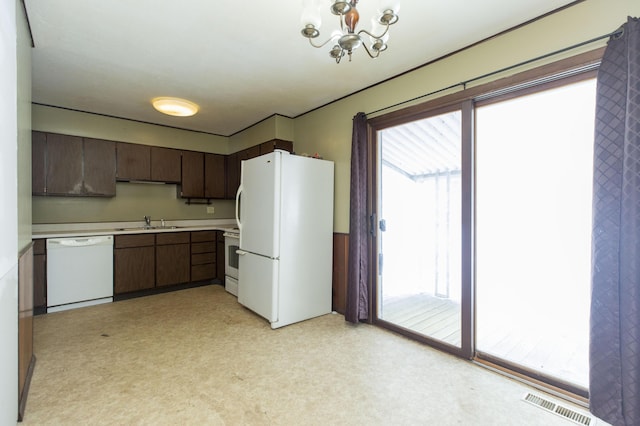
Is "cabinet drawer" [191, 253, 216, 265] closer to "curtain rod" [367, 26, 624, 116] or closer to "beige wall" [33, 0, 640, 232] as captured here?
"beige wall" [33, 0, 640, 232]

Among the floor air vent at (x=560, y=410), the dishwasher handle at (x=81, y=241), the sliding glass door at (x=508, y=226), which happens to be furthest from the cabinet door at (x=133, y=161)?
the floor air vent at (x=560, y=410)

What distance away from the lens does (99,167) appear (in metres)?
3.91

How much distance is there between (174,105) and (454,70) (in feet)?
9.06

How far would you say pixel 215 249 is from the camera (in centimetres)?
451

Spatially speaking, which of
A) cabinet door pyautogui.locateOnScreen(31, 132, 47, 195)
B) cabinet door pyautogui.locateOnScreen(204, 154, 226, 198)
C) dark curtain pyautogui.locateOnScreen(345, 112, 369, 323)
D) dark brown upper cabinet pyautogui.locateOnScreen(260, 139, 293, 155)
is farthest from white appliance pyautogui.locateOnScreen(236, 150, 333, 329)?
cabinet door pyautogui.locateOnScreen(31, 132, 47, 195)

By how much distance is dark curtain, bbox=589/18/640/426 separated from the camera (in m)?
1.49

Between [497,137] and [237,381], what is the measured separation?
9.70ft

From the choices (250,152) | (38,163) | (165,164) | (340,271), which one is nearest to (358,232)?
(340,271)

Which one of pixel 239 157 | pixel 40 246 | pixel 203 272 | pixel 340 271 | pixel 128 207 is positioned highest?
pixel 239 157

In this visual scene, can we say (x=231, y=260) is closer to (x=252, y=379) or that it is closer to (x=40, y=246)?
(x=40, y=246)

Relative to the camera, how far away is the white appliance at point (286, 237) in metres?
2.92

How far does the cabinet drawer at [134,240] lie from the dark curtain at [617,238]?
174 inches

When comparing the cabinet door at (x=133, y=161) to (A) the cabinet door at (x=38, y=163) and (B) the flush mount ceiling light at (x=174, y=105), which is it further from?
(B) the flush mount ceiling light at (x=174, y=105)

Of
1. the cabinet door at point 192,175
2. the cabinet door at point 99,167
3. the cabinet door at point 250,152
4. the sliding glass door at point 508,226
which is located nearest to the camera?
the sliding glass door at point 508,226
